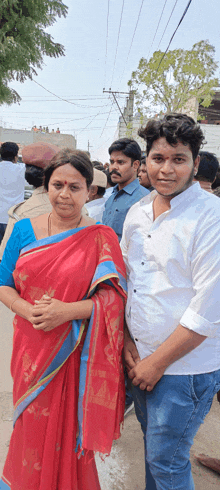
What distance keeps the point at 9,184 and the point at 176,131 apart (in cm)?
399

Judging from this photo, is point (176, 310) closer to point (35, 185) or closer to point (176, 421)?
point (176, 421)

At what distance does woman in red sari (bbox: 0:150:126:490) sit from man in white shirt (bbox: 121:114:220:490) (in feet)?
0.51

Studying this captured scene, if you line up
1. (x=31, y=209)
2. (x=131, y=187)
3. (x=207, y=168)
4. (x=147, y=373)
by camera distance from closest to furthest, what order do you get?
(x=147, y=373)
(x=31, y=209)
(x=207, y=168)
(x=131, y=187)

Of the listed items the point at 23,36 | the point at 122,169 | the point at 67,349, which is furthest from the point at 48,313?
the point at 23,36

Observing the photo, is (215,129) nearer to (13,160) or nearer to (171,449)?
(13,160)

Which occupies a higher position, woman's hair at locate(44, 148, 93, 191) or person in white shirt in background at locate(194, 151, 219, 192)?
woman's hair at locate(44, 148, 93, 191)

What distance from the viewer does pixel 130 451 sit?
2.04 m

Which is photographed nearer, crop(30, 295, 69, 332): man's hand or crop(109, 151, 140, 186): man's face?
crop(30, 295, 69, 332): man's hand

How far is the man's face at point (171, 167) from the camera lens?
1197 millimetres

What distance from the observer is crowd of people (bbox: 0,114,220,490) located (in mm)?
1168

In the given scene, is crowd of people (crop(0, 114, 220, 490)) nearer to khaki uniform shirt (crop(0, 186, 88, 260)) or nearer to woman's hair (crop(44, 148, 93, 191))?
woman's hair (crop(44, 148, 93, 191))

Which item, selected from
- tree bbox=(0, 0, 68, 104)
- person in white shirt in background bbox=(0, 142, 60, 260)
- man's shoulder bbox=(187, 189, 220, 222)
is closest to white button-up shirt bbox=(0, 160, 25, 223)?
person in white shirt in background bbox=(0, 142, 60, 260)

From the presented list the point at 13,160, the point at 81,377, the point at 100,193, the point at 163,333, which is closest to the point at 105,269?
the point at 163,333

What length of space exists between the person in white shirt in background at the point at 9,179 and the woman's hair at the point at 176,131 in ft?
11.9
